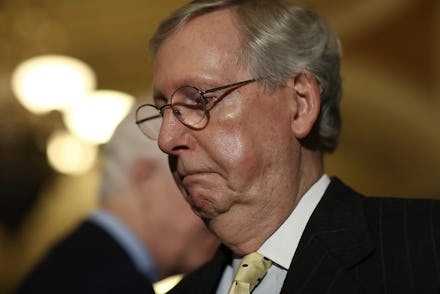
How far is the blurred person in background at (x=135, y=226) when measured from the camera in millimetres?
2902

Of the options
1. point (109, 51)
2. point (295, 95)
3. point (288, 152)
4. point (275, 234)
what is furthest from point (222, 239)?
Result: point (109, 51)

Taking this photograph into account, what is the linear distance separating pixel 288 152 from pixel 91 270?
39.8 inches

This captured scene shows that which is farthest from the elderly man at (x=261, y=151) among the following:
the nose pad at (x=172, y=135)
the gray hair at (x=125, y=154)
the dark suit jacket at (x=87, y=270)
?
the gray hair at (x=125, y=154)

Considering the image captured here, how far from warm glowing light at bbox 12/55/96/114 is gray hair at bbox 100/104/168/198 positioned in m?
3.85

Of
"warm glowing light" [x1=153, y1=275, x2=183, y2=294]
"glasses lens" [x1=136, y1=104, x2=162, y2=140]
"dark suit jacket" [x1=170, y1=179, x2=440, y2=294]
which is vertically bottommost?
"warm glowing light" [x1=153, y1=275, x2=183, y2=294]

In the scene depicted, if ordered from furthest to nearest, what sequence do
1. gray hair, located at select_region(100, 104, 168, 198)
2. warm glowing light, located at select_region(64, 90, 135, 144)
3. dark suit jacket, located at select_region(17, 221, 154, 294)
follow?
1. warm glowing light, located at select_region(64, 90, 135, 144)
2. gray hair, located at select_region(100, 104, 168, 198)
3. dark suit jacket, located at select_region(17, 221, 154, 294)

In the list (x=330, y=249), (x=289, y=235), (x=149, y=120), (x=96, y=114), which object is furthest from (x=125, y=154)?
(x=96, y=114)

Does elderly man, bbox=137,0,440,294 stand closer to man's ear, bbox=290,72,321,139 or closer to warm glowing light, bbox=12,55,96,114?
man's ear, bbox=290,72,321,139

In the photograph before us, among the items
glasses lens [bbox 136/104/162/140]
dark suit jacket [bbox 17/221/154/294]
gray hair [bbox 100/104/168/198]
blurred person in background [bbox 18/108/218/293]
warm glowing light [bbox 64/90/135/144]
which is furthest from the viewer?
warm glowing light [bbox 64/90/135/144]

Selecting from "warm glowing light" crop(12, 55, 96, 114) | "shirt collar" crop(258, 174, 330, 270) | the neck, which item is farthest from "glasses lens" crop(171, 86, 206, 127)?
"warm glowing light" crop(12, 55, 96, 114)

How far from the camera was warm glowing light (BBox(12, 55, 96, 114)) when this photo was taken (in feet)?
22.8

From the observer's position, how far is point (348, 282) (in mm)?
1824

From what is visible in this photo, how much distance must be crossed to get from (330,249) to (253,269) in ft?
0.73

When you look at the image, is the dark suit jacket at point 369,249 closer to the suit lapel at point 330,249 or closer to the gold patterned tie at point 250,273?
the suit lapel at point 330,249
